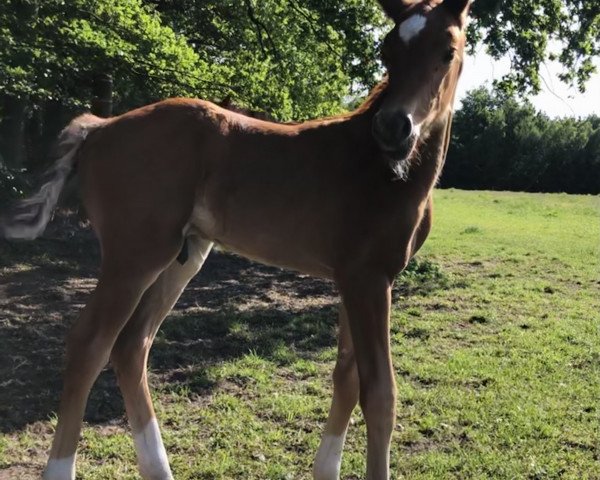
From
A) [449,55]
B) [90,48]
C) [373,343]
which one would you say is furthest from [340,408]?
[90,48]

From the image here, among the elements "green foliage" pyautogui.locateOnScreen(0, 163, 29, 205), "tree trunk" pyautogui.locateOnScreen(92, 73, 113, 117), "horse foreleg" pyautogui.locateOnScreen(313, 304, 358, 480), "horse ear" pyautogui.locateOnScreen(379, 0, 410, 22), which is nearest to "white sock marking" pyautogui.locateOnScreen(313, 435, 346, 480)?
"horse foreleg" pyautogui.locateOnScreen(313, 304, 358, 480)

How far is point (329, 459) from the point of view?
3.16 metres

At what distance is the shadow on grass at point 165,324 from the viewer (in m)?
4.40

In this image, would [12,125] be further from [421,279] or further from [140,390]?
[140,390]

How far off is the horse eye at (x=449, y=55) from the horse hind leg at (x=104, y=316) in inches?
52.9

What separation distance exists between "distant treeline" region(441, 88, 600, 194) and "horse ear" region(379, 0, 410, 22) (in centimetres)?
3448

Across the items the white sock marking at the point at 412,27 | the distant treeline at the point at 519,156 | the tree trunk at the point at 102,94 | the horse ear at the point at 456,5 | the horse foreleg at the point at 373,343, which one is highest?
the distant treeline at the point at 519,156

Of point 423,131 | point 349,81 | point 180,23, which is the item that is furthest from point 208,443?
point 180,23

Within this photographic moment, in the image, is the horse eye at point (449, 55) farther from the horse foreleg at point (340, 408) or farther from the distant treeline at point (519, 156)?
the distant treeline at point (519, 156)

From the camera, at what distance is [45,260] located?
840 cm

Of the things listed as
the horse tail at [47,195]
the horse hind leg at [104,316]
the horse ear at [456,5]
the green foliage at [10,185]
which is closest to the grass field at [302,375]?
the horse hind leg at [104,316]

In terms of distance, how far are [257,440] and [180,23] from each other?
8964 mm

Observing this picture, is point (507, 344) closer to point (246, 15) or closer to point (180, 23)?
point (246, 15)

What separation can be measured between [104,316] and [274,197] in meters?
0.88
